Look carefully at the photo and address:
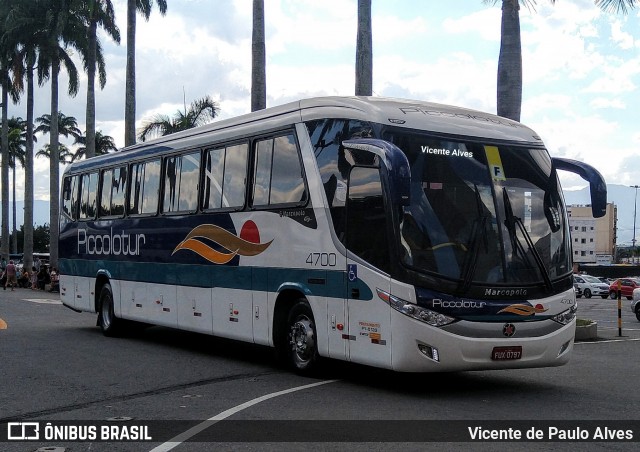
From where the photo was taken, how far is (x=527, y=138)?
12641 millimetres

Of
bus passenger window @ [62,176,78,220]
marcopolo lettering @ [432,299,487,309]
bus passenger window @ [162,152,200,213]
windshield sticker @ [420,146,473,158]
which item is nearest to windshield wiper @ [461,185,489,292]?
marcopolo lettering @ [432,299,487,309]

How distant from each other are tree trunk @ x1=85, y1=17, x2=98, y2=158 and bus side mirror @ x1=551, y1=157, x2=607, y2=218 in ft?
114

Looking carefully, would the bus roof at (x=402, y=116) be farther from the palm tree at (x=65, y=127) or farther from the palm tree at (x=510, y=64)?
the palm tree at (x=65, y=127)

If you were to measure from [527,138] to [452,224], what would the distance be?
2160 millimetres

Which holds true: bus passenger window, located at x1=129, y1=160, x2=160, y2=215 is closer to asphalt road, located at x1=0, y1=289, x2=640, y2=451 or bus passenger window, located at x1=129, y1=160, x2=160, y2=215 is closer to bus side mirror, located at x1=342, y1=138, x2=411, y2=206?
asphalt road, located at x1=0, y1=289, x2=640, y2=451

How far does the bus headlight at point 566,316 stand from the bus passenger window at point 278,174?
3776mm

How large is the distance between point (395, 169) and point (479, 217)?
1.59 m

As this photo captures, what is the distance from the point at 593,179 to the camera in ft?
42.4

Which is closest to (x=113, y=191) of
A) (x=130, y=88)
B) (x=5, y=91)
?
(x=130, y=88)

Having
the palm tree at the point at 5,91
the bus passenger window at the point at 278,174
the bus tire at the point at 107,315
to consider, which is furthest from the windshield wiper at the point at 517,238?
the palm tree at the point at 5,91

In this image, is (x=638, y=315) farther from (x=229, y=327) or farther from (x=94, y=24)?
(x=94, y=24)

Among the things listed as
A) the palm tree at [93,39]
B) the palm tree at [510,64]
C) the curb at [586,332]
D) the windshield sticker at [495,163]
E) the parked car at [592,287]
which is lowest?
the parked car at [592,287]

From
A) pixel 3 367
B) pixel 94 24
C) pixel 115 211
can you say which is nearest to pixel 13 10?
pixel 94 24

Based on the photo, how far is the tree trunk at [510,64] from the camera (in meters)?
20.1
